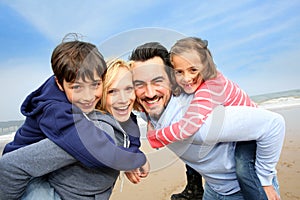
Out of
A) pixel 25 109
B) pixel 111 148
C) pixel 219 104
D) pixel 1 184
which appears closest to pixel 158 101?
pixel 219 104

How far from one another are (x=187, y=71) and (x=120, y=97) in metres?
0.40

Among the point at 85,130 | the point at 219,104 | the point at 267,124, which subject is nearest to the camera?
the point at 85,130

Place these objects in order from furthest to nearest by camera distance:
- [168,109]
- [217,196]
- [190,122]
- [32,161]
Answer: [217,196] → [168,109] → [190,122] → [32,161]

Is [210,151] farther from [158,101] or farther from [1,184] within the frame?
[1,184]

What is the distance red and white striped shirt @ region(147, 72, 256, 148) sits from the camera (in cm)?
A: 112

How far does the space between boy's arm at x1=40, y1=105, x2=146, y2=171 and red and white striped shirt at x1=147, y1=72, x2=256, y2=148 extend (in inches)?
11.9

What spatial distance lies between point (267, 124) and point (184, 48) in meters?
0.52

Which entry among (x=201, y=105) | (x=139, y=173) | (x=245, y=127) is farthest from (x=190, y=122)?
(x=139, y=173)

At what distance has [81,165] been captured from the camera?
1.00 metres

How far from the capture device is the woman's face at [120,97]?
106 cm

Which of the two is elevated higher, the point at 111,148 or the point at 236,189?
the point at 111,148

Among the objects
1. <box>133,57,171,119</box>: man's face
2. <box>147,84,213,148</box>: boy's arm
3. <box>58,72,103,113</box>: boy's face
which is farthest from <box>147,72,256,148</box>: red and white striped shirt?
<box>58,72,103,113</box>: boy's face

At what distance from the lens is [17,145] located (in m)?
1.02

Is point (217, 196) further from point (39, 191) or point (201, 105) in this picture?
point (39, 191)
